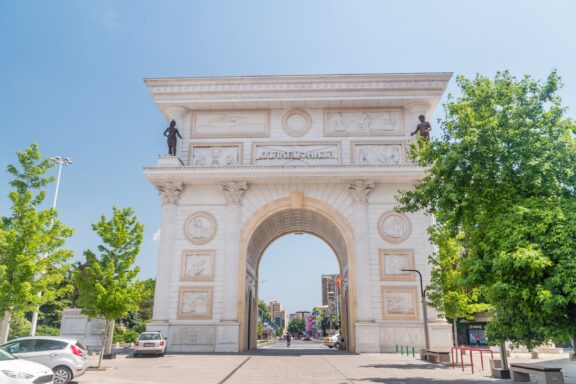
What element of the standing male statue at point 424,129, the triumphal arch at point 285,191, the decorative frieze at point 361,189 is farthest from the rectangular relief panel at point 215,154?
the standing male statue at point 424,129

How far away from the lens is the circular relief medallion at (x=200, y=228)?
99.6 feet

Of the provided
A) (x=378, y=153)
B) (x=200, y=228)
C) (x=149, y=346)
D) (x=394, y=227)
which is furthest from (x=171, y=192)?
(x=394, y=227)

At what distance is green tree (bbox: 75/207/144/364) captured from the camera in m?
19.9

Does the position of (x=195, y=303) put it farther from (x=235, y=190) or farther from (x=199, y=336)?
(x=235, y=190)

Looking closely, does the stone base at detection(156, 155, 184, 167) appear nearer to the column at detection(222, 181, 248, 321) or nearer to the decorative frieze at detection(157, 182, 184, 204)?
the decorative frieze at detection(157, 182, 184, 204)

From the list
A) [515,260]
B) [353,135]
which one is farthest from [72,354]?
[353,135]

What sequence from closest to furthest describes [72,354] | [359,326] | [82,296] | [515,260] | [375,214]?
[515,260]
[72,354]
[82,296]
[359,326]
[375,214]

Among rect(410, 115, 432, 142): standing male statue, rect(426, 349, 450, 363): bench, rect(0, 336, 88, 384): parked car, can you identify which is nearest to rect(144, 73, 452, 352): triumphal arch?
rect(410, 115, 432, 142): standing male statue

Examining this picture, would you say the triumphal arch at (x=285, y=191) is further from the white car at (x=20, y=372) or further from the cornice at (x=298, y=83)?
the white car at (x=20, y=372)

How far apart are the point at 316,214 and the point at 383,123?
8.71m

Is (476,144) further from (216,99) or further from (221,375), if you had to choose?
(216,99)

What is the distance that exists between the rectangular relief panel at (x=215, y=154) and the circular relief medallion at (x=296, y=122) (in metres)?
3.93

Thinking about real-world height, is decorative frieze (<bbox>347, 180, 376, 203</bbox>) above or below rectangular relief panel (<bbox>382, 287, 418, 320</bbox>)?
above

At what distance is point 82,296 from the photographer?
67.5ft
